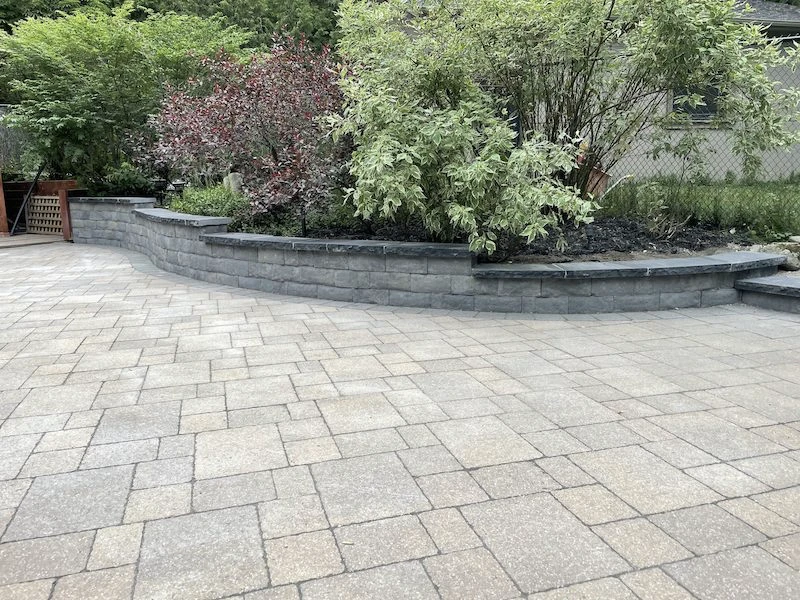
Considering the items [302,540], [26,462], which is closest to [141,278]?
[26,462]

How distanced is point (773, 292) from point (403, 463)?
4010 mm

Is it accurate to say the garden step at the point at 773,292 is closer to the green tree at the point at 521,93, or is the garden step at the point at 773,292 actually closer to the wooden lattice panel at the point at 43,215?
the green tree at the point at 521,93

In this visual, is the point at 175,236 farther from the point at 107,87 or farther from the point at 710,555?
the point at 710,555

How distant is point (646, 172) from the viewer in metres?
8.20

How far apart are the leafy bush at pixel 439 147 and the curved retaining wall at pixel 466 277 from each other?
0.35 m

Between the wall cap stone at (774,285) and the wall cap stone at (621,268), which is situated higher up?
the wall cap stone at (621,268)

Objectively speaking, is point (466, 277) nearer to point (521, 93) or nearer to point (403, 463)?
point (521, 93)

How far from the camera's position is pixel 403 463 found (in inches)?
97.6

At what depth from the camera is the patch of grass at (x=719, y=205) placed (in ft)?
20.9

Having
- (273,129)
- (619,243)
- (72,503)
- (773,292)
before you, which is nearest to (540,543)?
(72,503)

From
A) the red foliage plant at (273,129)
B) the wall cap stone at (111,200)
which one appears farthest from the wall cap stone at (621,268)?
the wall cap stone at (111,200)

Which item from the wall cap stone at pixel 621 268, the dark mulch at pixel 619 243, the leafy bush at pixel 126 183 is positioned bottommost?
the wall cap stone at pixel 621 268

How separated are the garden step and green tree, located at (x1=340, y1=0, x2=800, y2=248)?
4.48 feet

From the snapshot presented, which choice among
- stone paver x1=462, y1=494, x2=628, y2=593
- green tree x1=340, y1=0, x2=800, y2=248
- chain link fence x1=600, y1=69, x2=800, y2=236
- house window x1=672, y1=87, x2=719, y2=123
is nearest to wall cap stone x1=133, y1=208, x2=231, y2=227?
green tree x1=340, y1=0, x2=800, y2=248
